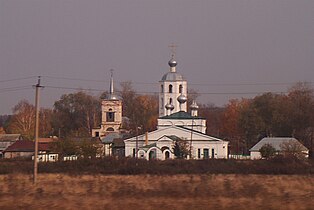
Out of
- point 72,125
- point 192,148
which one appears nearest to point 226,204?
point 192,148

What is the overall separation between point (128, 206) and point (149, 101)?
96289 millimetres

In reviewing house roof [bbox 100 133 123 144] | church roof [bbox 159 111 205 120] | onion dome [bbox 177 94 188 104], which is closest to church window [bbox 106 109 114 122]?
house roof [bbox 100 133 123 144]

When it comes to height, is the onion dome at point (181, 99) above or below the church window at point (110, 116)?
above

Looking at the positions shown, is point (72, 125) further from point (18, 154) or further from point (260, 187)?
point (260, 187)

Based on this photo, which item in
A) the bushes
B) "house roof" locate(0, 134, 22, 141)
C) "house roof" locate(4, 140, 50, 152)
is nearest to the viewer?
the bushes

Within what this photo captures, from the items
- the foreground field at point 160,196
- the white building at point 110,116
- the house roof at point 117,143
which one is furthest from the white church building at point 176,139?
the foreground field at point 160,196

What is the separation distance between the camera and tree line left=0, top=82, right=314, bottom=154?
252 feet

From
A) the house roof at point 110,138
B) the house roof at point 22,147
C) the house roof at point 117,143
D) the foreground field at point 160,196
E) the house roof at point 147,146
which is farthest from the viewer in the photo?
the house roof at point 110,138

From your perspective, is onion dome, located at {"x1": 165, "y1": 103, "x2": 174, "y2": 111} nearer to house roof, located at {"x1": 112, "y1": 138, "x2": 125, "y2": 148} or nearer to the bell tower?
house roof, located at {"x1": 112, "y1": 138, "x2": 125, "y2": 148}

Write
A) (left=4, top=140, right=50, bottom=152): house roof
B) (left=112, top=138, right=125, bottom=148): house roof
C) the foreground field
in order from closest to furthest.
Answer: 1. the foreground field
2. (left=4, top=140, right=50, bottom=152): house roof
3. (left=112, top=138, right=125, bottom=148): house roof

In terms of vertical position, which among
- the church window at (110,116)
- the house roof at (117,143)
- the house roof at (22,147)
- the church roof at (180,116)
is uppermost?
the church window at (110,116)

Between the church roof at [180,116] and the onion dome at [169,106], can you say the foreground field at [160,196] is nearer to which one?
the church roof at [180,116]

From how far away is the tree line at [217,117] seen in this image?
252 feet

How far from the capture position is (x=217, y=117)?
104 meters
